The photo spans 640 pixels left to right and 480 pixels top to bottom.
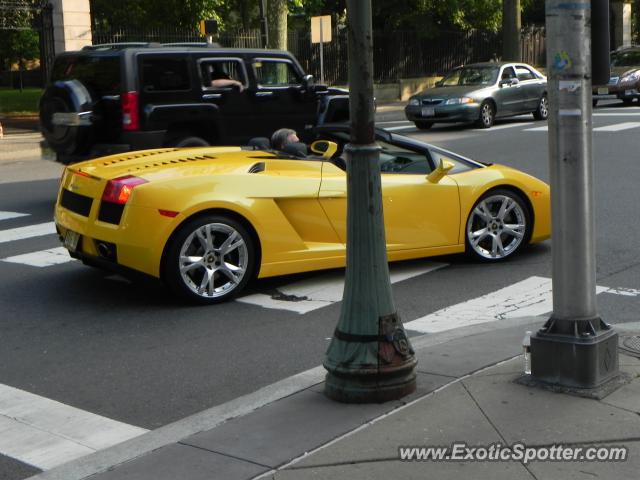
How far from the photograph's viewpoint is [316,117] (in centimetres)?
1489

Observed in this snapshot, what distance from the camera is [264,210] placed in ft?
26.6

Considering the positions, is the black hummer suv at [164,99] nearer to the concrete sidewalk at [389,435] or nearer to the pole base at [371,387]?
the concrete sidewalk at [389,435]

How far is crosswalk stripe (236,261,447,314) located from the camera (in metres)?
8.00

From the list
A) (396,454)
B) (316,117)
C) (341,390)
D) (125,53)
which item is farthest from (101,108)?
(396,454)

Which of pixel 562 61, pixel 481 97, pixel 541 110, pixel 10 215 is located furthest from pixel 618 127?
pixel 562 61

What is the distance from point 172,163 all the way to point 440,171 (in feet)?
7.61

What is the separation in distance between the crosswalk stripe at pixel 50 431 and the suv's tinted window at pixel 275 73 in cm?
890

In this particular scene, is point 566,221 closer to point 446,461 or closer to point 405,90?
point 446,461

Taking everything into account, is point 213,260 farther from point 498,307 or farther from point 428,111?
point 428,111

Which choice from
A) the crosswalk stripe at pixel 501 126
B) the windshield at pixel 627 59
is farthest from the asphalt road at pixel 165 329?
the windshield at pixel 627 59

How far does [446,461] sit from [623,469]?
744mm

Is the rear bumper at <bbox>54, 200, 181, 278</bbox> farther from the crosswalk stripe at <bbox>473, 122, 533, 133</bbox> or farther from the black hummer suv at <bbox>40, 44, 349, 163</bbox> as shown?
the crosswalk stripe at <bbox>473, 122, 533, 133</bbox>

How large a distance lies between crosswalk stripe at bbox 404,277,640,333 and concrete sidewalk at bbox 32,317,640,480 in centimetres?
171

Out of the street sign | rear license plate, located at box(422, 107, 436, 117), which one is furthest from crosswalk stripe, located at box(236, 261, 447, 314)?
the street sign
